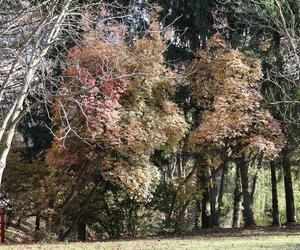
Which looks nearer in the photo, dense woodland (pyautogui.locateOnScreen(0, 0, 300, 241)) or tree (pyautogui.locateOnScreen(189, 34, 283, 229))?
dense woodland (pyautogui.locateOnScreen(0, 0, 300, 241))

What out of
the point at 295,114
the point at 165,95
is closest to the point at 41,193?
the point at 165,95

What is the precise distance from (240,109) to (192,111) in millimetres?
2521

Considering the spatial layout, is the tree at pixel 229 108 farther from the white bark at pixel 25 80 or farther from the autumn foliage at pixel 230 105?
the white bark at pixel 25 80

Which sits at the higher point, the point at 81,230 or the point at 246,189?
the point at 246,189

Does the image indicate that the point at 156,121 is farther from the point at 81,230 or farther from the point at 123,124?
the point at 81,230

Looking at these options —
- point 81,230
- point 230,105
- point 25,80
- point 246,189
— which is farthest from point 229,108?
point 25,80

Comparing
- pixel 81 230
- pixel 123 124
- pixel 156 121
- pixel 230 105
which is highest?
pixel 230 105

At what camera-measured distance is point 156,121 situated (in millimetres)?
15961

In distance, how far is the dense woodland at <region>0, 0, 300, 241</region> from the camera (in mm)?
14664

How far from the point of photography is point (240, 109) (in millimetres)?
16766

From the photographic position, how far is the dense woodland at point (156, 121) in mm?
14664

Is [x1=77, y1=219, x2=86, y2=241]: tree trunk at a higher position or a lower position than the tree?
lower

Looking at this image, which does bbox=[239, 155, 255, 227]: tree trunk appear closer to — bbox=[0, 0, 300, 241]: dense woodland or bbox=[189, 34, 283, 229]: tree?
bbox=[0, 0, 300, 241]: dense woodland

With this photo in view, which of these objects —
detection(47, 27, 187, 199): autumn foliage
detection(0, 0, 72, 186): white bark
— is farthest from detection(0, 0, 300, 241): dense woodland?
detection(0, 0, 72, 186): white bark
